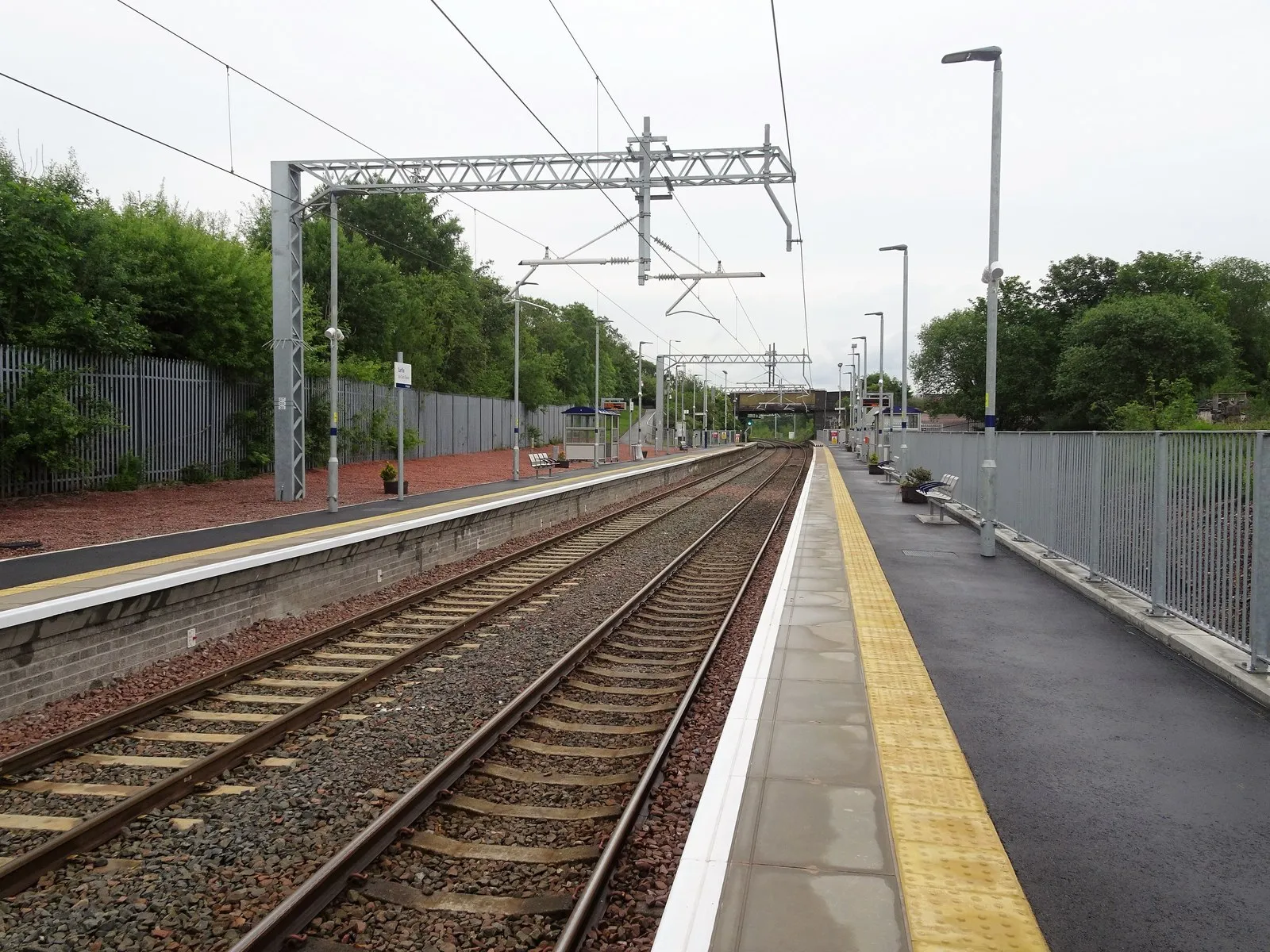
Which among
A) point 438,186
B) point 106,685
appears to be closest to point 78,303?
point 438,186

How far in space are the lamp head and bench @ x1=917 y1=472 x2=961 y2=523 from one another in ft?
27.5

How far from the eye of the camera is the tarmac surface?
12.2ft

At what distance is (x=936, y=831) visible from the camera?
4.34 metres

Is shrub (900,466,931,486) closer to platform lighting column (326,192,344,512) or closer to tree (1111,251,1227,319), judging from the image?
platform lighting column (326,192,344,512)

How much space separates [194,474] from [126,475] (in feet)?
8.46

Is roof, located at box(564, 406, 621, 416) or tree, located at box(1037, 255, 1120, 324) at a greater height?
tree, located at box(1037, 255, 1120, 324)

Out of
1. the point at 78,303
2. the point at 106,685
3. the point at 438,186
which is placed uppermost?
the point at 438,186

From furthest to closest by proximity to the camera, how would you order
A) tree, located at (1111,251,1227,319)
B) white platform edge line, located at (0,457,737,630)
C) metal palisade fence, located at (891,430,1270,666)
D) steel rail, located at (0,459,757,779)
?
tree, located at (1111,251,1227,319) < white platform edge line, located at (0,457,737,630) < metal palisade fence, located at (891,430,1270,666) < steel rail, located at (0,459,757,779)

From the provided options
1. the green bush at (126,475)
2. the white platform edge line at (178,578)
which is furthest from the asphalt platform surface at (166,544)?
the green bush at (126,475)

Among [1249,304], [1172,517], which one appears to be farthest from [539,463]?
[1249,304]

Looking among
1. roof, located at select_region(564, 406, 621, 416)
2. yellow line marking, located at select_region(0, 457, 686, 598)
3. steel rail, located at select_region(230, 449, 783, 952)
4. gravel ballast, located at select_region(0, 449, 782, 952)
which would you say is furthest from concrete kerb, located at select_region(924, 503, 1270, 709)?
roof, located at select_region(564, 406, 621, 416)

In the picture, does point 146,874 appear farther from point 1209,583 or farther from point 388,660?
point 1209,583

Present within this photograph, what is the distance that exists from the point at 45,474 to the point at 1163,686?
19495 mm

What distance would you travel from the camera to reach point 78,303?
19.2m
